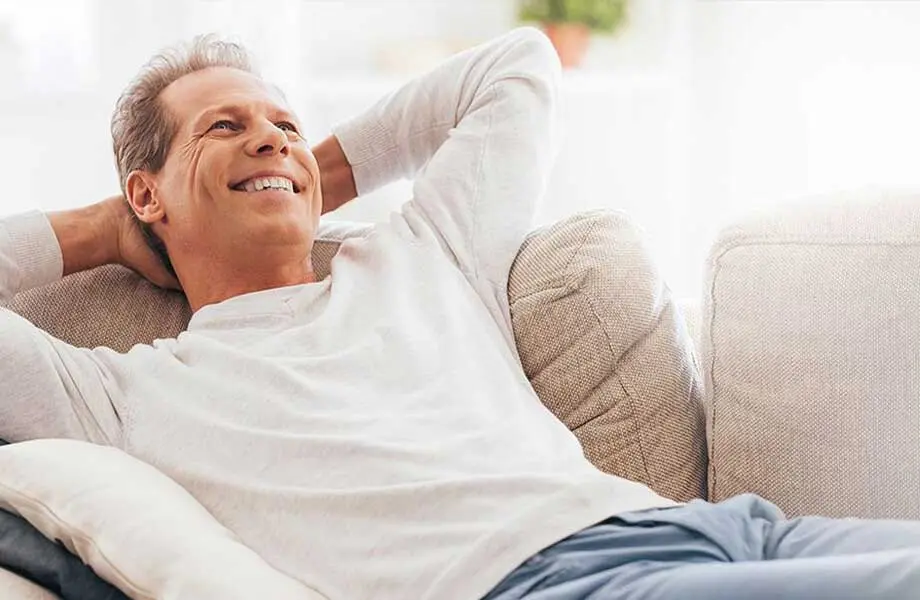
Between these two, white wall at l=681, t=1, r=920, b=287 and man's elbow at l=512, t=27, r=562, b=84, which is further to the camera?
white wall at l=681, t=1, r=920, b=287

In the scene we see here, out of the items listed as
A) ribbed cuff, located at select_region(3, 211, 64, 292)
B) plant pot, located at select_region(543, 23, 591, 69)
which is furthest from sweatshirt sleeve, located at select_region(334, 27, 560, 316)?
plant pot, located at select_region(543, 23, 591, 69)

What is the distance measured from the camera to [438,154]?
1935 millimetres

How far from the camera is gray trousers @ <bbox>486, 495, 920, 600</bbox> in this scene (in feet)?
4.13

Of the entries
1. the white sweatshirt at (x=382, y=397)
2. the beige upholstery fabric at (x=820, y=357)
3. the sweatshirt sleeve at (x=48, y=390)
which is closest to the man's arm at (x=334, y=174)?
the white sweatshirt at (x=382, y=397)

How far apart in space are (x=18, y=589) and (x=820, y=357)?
0.98m

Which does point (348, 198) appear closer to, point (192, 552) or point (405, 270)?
point (405, 270)

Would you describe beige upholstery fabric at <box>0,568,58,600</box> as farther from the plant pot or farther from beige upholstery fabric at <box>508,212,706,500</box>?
the plant pot

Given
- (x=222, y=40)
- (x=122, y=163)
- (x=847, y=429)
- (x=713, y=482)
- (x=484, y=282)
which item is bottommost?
(x=713, y=482)

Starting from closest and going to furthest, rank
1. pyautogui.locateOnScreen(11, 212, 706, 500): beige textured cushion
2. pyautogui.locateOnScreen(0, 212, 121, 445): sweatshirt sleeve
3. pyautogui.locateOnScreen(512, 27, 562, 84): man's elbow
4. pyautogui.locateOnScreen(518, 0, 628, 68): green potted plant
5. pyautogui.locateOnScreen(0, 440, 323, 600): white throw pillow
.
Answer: pyautogui.locateOnScreen(0, 440, 323, 600): white throw pillow < pyautogui.locateOnScreen(0, 212, 121, 445): sweatshirt sleeve < pyautogui.locateOnScreen(11, 212, 706, 500): beige textured cushion < pyautogui.locateOnScreen(512, 27, 562, 84): man's elbow < pyautogui.locateOnScreen(518, 0, 628, 68): green potted plant

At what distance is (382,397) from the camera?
162cm

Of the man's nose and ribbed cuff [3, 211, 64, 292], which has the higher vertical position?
the man's nose

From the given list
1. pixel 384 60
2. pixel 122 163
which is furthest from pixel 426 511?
pixel 384 60

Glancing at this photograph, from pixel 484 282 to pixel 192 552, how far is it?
0.62 meters

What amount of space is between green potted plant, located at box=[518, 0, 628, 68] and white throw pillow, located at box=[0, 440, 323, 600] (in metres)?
2.72
